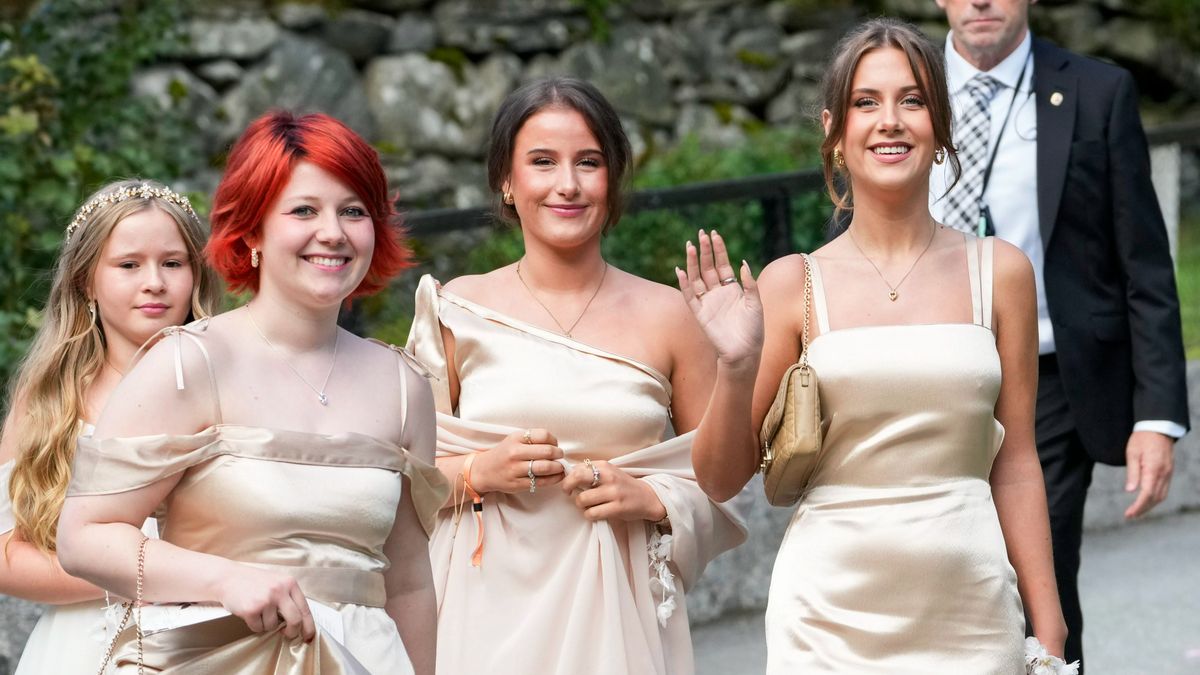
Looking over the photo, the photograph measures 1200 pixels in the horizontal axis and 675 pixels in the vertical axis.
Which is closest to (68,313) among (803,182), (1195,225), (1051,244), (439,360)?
(439,360)

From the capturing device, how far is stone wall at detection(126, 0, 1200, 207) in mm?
9336

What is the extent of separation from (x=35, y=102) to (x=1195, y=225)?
17.8 ft

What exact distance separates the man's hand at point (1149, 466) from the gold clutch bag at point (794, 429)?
1365mm

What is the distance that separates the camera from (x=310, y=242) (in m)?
3.25

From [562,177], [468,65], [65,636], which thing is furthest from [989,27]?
[468,65]

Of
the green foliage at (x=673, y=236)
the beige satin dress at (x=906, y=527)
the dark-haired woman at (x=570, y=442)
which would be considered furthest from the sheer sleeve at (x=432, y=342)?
the green foliage at (x=673, y=236)

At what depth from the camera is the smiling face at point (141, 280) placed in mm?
4031

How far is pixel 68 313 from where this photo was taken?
4.14m

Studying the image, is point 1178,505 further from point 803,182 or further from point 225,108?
point 225,108

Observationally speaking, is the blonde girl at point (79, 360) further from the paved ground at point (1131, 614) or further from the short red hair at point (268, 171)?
the paved ground at point (1131, 614)

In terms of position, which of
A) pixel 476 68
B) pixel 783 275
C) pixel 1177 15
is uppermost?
pixel 1177 15

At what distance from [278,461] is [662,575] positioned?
133 centimetres

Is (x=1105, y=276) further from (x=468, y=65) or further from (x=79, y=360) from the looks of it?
(x=468, y=65)

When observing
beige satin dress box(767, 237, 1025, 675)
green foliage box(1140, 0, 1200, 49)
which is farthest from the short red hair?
green foliage box(1140, 0, 1200, 49)
